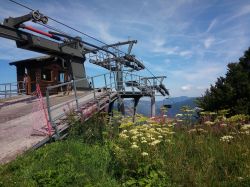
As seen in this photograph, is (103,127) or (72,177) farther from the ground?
(103,127)

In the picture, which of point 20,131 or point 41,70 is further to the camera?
point 41,70

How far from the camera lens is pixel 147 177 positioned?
544cm

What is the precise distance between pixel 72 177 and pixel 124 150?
1088 mm

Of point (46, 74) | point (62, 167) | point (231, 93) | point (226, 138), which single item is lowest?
point (62, 167)

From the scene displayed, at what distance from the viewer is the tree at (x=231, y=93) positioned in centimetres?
1277

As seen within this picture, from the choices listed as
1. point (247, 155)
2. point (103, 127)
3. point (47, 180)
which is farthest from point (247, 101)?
point (47, 180)

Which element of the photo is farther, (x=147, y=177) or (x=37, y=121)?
(x=37, y=121)

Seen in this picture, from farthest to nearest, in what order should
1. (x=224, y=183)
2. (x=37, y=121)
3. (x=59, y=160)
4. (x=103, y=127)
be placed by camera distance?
(x=37, y=121), (x=103, y=127), (x=59, y=160), (x=224, y=183)

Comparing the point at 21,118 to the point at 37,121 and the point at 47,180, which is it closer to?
the point at 37,121

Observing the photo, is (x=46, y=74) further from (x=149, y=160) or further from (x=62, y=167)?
(x=149, y=160)

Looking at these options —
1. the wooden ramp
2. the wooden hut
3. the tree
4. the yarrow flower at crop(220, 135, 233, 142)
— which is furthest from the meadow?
the wooden hut

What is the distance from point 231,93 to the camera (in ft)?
43.0

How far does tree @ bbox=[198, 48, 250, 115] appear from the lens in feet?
41.9

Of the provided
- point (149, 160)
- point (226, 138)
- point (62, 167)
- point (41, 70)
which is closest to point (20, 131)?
point (62, 167)
